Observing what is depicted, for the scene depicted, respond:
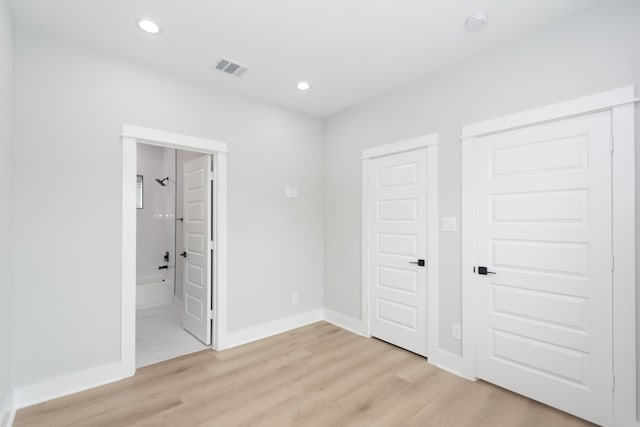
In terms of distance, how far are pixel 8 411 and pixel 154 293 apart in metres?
2.81

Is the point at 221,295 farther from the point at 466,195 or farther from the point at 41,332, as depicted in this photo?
the point at 466,195

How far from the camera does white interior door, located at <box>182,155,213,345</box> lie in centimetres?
330

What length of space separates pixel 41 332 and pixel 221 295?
1439 mm

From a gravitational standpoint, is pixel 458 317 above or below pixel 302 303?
above

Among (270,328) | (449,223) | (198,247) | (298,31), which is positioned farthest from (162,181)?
(449,223)

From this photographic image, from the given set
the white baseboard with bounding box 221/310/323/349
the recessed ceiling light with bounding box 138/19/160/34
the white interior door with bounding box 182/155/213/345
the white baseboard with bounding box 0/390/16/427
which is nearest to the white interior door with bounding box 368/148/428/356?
the white baseboard with bounding box 221/310/323/349

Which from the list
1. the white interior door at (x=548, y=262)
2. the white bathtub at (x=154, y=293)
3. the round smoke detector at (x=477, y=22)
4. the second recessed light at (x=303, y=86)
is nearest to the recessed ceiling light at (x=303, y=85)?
the second recessed light at (x=303, y=86)

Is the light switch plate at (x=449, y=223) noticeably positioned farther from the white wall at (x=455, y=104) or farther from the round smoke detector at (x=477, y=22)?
the round smoke detector at (x=477, y=22)

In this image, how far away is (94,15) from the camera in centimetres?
213

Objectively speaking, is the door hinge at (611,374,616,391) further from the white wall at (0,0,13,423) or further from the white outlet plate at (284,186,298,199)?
the white wall at (0,0,13,423)

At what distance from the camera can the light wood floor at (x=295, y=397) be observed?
207 centimetres

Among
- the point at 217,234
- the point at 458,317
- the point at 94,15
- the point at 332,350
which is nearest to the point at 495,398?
the point at 458,317

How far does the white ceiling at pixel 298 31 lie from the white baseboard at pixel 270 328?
110 inches

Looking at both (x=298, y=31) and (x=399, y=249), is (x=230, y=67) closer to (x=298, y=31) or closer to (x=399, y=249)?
(x=298, y=31)
